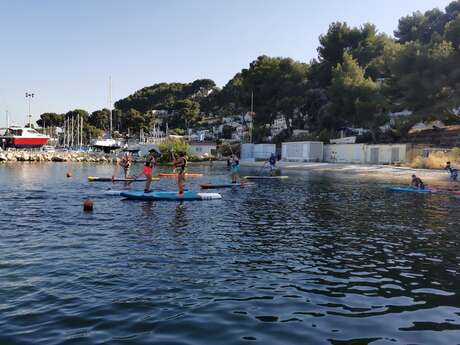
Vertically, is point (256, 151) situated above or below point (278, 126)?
A: below

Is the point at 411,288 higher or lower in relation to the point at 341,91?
lower

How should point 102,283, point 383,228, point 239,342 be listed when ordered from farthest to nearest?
point 383,228 → point 102,283 → point 239,342

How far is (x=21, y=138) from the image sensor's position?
287 feet

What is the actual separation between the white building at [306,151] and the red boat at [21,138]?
5081 centimetres

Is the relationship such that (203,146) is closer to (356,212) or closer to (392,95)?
(392,95)

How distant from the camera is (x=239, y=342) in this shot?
6.77 metres

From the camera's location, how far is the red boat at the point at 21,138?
87.2 meters

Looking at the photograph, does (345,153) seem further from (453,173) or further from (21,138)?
(21,138)

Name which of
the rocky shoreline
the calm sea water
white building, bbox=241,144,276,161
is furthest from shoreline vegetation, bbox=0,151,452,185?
the calm sea water

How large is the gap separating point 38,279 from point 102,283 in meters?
1.47

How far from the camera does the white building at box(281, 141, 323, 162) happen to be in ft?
223

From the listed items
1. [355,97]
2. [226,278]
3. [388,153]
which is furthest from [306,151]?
[226,278]

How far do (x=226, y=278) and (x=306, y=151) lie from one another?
6001 centimetres

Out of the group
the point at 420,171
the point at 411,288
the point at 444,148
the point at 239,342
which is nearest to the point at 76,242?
the point at 239,342
